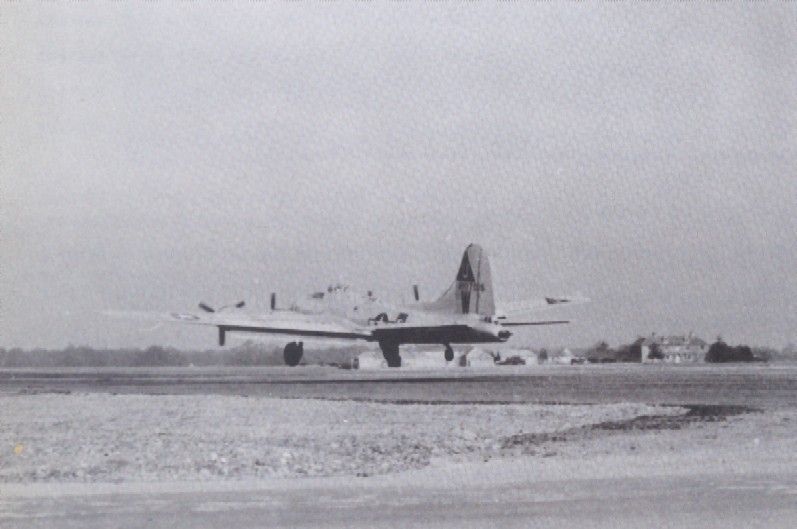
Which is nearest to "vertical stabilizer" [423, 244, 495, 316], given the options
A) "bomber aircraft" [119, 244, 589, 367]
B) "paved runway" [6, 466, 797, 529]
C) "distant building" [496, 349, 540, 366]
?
"bomber aircraft" [119, 244, 589, 367]

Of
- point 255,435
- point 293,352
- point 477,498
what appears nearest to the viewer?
point 477,498

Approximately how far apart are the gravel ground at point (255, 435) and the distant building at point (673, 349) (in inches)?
4529

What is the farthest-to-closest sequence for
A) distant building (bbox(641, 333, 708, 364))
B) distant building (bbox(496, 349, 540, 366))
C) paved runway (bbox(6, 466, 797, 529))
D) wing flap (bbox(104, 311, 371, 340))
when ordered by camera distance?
distant building (bbox(641, 333, 708, 364)) → distant building (bbox(496, 349, 540, 366)) → wing flap (bbox(104, 311, 371, 340)) → paved runway (bbox(6, 466, 797, 529))

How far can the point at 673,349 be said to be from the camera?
485 feet

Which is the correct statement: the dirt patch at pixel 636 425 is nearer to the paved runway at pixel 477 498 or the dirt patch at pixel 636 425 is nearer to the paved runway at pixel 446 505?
the paved runway at pixel 477 498

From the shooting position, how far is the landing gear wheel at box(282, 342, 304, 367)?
54.8 m

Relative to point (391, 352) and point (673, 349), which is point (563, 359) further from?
point (391, 352)

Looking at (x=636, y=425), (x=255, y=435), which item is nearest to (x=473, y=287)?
(x=636, y=425)

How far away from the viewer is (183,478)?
538 inches

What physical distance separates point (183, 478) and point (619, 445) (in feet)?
27.2

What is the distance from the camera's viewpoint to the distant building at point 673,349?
5571 inches

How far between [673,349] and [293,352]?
106031 mm

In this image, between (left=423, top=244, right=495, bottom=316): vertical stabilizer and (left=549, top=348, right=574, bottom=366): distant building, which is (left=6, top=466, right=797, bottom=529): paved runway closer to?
(left=423, top=244, right=495, bottom=316): vertical stabilizer

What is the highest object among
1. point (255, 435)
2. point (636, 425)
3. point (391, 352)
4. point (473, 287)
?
point (473, 287)
